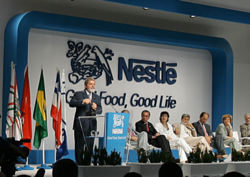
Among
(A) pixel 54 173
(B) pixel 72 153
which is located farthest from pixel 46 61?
(A) pixel 54 173

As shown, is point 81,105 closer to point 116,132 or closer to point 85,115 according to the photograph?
point 85,115

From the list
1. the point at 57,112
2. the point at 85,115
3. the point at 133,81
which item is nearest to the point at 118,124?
the point at 85,115

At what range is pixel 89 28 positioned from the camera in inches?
426

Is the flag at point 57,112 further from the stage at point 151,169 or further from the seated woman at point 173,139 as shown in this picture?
the seated woman at point 173,139

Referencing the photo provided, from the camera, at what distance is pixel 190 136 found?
10.1 metres

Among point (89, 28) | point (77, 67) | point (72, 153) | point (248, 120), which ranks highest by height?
point (89, 28)

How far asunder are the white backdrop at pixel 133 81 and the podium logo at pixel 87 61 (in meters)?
0.09

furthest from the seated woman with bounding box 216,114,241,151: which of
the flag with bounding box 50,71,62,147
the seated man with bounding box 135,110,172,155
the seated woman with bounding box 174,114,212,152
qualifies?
the flag with bounding box 50,71,62,147

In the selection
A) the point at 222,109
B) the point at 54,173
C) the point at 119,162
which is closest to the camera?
the point at 54,173

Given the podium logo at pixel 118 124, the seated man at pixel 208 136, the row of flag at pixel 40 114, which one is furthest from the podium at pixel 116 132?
the seated man at pixel 208 136

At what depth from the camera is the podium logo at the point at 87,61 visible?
36.3 feet

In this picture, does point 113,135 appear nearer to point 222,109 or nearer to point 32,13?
point 32,13

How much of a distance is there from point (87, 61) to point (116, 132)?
14.2ft

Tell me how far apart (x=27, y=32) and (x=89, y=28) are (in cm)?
150
